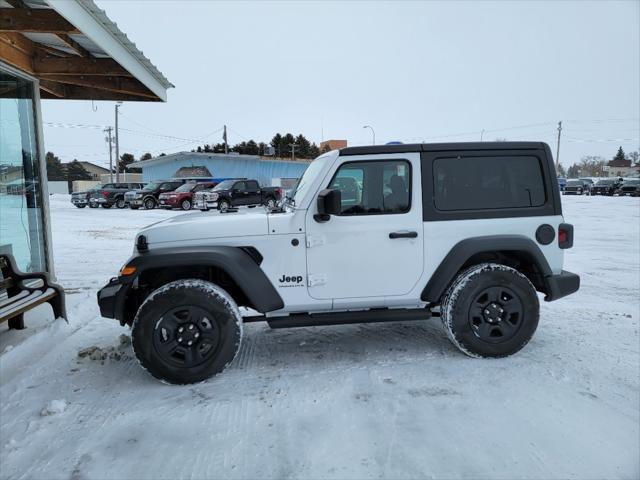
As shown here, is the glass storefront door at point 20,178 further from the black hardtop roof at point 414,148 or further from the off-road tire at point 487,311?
the off-road tire at point 487,311

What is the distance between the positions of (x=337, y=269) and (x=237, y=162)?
139 ft

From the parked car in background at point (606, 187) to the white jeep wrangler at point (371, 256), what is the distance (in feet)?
125

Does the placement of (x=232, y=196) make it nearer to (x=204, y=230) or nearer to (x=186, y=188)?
(x=186, y=188)

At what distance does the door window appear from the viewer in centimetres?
379

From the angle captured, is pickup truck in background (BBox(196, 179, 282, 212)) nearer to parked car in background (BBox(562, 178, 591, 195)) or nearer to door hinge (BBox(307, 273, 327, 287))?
door hinge (BBox(307, 273, 327, 287))

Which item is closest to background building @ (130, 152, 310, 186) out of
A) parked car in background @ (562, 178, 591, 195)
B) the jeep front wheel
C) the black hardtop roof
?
parked car in background @ (562, 178, 591, 195)

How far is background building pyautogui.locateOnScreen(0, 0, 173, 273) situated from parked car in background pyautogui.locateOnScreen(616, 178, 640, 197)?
122 feet

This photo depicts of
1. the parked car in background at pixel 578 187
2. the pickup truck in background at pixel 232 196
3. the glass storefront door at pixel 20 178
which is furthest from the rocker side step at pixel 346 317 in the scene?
the parked car in background at pixel 578 187

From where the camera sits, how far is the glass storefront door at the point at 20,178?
219 inches

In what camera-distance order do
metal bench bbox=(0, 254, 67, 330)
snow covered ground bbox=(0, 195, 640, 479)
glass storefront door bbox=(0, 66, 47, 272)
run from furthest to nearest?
glass storefront door bbox=(0, 66, 47, 272), metal bench bbox=(0, 254, 67, 330), snow covered ground bbox=(0, 195, 640, 479)

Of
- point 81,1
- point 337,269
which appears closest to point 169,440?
point 337,269

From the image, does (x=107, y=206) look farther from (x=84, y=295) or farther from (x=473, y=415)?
(x=473, y=415)

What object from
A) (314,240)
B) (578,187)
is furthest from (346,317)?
(578,187)

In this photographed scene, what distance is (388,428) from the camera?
2865 millimetres
